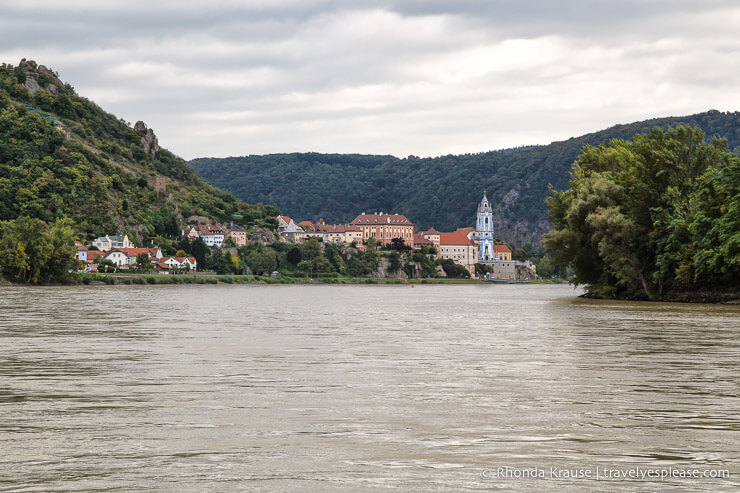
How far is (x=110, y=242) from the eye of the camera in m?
161

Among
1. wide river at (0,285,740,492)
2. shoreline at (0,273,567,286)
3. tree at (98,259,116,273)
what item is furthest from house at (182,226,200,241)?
wide river at (0,285,740,492)

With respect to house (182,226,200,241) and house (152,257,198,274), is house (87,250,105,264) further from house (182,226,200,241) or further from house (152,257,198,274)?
house (182,226,200,241)

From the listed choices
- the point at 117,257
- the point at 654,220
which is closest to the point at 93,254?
the point at 117,257

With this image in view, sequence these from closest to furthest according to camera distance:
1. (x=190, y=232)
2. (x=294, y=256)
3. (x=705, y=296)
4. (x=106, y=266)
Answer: (x=705, y=296) < (x=106, y=266) < (x=294, y=256) < (x=190, y=232)

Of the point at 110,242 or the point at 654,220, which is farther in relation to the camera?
the point at 110,242

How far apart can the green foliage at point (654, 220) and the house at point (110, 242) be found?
107682mm

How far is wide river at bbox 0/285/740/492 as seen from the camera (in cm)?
877

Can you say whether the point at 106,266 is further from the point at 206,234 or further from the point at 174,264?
the point at 206,234

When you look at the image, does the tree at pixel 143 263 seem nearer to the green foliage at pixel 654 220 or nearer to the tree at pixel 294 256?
the tree at pixel 294 256

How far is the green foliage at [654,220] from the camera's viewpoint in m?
57.2

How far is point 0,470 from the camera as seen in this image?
29.0 ft

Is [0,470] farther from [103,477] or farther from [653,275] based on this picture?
[653,275]

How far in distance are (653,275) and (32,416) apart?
5750cm

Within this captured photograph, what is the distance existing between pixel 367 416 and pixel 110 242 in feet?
513
